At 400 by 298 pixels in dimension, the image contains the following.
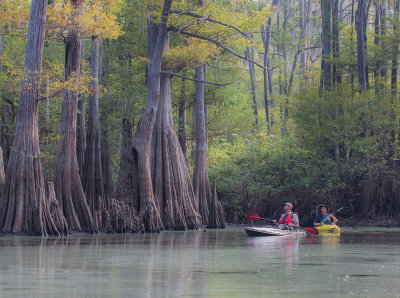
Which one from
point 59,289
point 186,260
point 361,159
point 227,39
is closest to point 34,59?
point 227,39

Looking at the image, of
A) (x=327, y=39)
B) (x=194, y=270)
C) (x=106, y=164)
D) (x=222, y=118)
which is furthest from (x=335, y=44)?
(x=194, y=270)

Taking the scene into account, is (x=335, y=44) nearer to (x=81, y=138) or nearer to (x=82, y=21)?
(x=81, y=138)

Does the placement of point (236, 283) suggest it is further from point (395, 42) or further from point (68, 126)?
point (395, 42)

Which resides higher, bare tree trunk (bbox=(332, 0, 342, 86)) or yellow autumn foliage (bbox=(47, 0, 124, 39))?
bare tree trunk (bbox=(332, 0, 342, 86))

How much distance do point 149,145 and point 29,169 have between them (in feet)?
16.4

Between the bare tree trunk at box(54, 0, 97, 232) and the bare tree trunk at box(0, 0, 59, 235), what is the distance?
121 cm

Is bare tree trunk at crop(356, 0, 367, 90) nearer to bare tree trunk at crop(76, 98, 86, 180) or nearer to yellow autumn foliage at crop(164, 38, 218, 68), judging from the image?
yellow autumn foliage at crop(164, 38, 218, 68)

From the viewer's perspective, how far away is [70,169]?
19469mm

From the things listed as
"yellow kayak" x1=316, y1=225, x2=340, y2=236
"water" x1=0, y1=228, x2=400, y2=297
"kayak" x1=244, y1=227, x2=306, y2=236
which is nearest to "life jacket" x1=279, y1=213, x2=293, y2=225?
"kayak" x1=244, y1=227, x2=306, y2=236

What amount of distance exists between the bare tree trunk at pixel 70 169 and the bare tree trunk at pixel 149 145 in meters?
1.93

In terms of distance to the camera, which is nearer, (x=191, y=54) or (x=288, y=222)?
(x=288, y=222)

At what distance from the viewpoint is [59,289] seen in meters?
7.46

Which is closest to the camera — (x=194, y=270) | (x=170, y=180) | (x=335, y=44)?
(x=194, y=270)

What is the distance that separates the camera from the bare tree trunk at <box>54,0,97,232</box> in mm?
18906
